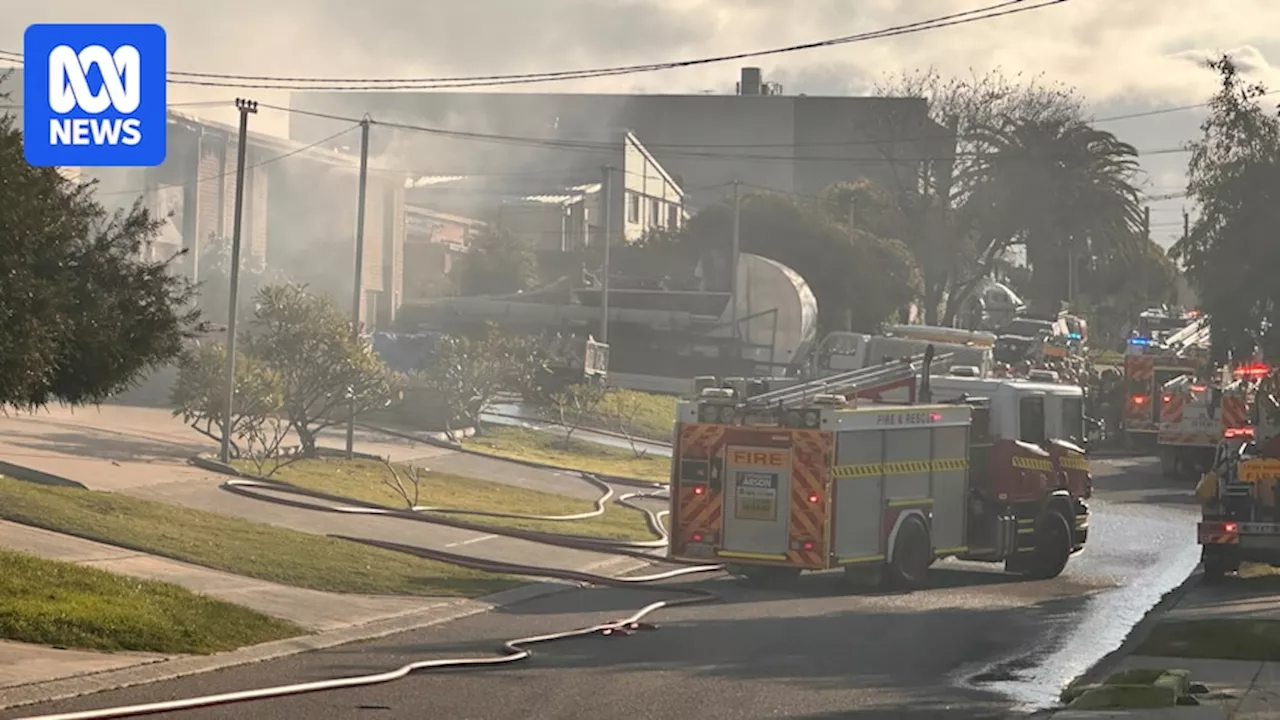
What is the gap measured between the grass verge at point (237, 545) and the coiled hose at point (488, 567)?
2.22 feet

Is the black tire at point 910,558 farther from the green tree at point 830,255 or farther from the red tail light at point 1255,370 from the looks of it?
the green tree at point 830,255

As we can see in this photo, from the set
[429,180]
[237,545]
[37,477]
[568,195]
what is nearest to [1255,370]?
[237,545]

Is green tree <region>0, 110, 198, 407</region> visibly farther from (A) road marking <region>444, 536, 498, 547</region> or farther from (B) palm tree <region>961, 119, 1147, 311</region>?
(B) palm tree <region>961, 119, 1147, 311</region>

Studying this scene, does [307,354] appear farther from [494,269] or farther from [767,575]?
[494,269]

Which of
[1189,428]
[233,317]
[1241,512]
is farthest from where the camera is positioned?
[1189,428]

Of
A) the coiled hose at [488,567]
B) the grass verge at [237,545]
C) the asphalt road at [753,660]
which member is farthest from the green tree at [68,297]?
the coiled hose at [488,567]

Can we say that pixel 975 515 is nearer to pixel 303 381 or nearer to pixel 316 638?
pixel 316 638

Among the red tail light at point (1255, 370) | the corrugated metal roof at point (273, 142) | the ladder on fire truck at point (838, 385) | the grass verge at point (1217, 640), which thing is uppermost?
the corrugated metal roof at point (273, 142)

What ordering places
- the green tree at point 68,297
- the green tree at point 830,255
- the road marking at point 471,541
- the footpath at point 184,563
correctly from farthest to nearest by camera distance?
the green tree at point 830,255 < the road marking at point 471,541 < the green tree at point 68,297 < the footpath at point 184,563

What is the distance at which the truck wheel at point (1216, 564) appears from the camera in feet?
77.3

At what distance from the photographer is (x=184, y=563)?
18.9 m

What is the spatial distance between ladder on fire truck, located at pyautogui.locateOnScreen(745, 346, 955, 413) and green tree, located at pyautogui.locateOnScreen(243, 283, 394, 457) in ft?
40.0

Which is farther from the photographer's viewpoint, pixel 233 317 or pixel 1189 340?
pixel 1189 340

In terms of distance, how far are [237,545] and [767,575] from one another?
634 cm
